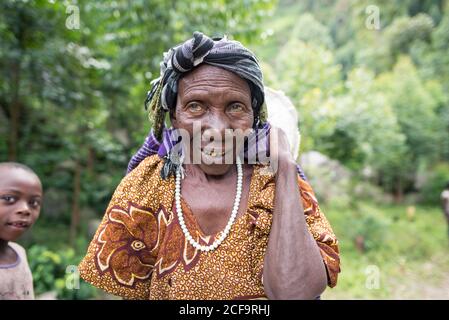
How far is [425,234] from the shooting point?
30.3 ft

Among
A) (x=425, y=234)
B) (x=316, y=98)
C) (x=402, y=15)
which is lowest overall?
(x=425, y=234)

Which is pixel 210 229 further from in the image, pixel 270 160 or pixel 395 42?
pixel 395 42

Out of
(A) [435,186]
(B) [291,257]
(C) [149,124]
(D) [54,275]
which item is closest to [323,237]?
(B) [291,257]

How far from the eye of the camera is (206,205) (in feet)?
4.32

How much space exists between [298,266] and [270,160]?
37 centimetres

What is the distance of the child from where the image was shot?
5.50ft

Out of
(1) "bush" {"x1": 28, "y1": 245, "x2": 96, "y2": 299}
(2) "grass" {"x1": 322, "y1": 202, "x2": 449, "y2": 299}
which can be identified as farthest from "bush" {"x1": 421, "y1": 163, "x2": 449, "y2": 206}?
(1) "bush" {"x1": 28, "y1": 245, "x2": 96, "y2": 299}

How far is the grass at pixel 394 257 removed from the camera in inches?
227

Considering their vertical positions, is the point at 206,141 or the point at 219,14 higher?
the point at 219,14

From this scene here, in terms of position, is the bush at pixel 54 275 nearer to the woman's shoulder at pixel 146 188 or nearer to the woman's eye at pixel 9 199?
the woman's eye at pixel 9 199

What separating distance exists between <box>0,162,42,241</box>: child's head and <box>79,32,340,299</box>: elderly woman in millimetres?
598

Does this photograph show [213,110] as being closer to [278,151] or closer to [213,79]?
[213,79]

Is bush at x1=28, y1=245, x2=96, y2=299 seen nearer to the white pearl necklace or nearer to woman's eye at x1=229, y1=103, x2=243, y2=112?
the white pearl necklace
